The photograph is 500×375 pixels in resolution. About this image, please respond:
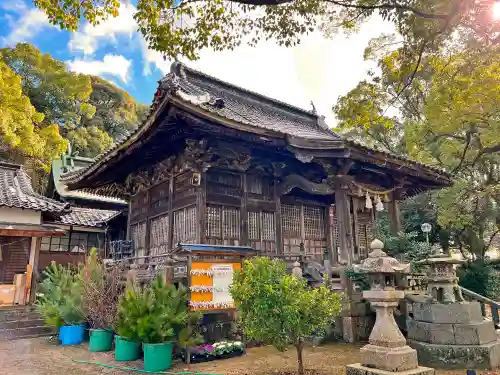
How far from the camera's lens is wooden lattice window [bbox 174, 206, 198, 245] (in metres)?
10.2

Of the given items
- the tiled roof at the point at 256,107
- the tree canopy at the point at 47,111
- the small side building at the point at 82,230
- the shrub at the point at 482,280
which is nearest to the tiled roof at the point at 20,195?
the small side building at the point at 82,230

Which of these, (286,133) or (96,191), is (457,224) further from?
(96,191)

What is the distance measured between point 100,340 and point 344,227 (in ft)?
22.1

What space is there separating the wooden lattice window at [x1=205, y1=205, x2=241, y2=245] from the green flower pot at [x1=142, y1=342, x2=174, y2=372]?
375cm

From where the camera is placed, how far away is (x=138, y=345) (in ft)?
24.5

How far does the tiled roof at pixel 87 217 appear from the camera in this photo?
18.5 metres

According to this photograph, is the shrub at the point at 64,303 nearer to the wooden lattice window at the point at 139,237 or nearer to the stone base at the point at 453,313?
the wooden lattice window at the point at 139,237

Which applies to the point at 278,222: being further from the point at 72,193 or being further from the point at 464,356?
the point at 72,193

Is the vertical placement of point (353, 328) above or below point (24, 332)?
above

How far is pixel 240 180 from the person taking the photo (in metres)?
10.9

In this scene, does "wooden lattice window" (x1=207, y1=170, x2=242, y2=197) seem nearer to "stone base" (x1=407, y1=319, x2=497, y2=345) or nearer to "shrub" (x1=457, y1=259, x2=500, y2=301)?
"stone base" (x1=407, y1=319, x2=497, y2=345)

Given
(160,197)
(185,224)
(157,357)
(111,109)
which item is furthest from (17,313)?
A: (111,109)

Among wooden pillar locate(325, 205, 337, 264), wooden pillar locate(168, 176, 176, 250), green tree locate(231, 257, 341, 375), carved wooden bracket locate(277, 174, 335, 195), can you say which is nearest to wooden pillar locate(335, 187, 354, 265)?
carved wooden bracket locate(277, 174, 335, 195)

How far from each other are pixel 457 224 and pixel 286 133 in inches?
480
